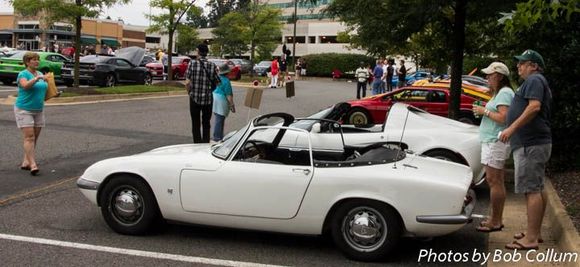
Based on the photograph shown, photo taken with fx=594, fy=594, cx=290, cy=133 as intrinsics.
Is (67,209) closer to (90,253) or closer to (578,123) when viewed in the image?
(90,253)

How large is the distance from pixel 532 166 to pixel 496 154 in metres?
0.58

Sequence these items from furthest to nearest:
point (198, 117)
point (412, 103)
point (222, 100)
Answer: point (412, 103) → point (222, 100) → point (198, 117)

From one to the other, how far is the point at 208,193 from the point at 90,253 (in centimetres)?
113

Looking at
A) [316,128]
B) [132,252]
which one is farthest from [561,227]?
[132,252]

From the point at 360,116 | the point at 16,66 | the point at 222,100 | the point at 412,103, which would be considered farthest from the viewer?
the point at 16,66

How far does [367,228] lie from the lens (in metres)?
5.04

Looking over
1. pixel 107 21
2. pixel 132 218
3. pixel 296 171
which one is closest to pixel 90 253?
pixel 132 218

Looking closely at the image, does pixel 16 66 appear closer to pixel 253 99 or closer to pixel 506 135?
pixel 253 99

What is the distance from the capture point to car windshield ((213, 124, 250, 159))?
5.55 m

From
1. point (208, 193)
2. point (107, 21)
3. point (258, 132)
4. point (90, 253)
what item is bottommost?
point (90, 253)

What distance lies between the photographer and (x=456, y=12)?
10.3m

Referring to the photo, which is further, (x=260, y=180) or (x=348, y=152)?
(x=348, y=152)

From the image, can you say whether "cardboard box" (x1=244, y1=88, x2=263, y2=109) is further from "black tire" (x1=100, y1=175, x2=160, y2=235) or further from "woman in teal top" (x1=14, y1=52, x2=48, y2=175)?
"black tire" (x1=100, y1=175, x2=160, y2=235)

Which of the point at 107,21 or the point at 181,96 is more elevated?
the point at 107,21
